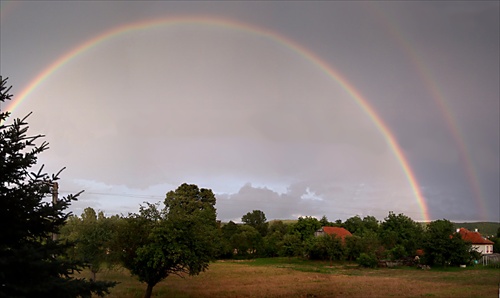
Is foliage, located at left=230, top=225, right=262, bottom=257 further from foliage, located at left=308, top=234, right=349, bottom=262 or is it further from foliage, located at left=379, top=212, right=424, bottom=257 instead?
foliage, located at left=379, top=212, right=424, bottom=257

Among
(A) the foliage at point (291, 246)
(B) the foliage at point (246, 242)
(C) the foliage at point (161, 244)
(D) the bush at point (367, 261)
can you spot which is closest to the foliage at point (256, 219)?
(B) the foliage at point (246, 242)

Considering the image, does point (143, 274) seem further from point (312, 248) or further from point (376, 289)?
point (312, 248)

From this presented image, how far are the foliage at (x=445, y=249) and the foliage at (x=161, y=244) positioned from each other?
1924 inches

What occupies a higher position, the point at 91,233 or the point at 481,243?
the point at 481,243

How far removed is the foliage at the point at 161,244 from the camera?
27766 millimetres

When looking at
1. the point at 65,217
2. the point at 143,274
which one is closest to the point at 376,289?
the point at 143,274

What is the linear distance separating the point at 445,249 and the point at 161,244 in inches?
2124

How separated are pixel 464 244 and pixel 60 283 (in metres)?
72.2

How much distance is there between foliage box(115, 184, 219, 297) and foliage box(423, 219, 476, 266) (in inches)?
1924

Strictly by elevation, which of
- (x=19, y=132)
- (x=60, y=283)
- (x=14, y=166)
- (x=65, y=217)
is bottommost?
(x=60, y=283)

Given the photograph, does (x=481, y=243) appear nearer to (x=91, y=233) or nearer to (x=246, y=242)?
(x=246, y=242)

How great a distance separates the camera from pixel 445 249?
6694 centimetres

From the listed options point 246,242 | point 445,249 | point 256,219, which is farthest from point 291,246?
point 256,219

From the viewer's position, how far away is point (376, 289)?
3462cm
